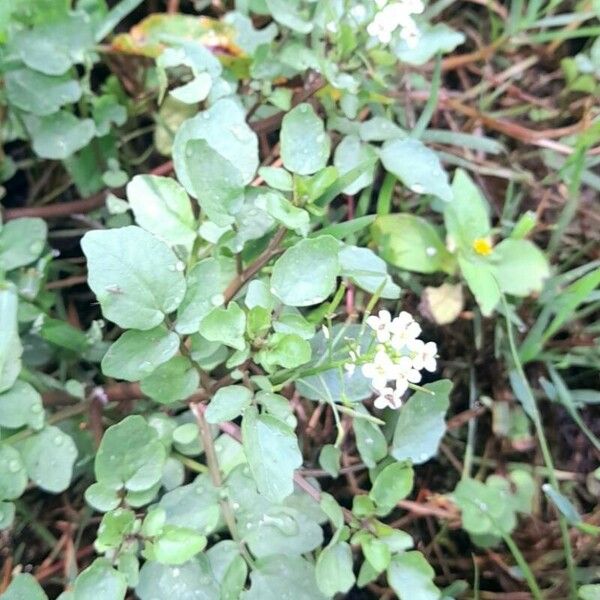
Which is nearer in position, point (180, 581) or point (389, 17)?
point (180, 581)

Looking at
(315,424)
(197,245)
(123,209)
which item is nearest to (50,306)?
(123,209)

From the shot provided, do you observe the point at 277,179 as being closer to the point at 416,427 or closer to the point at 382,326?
the point at 382,326

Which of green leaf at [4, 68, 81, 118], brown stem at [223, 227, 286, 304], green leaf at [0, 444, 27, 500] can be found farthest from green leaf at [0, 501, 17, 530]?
green leaf at [4, 68, 81, 118]

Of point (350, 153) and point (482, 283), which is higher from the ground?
point (350, 153)

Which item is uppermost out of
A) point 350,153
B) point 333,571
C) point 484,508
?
point 350,153

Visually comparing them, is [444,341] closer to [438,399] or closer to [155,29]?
[438,399]

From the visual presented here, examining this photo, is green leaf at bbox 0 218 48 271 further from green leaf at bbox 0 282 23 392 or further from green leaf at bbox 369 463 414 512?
green leaf at bbox 369 463 414 512

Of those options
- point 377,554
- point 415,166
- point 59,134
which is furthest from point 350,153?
point 377,554
